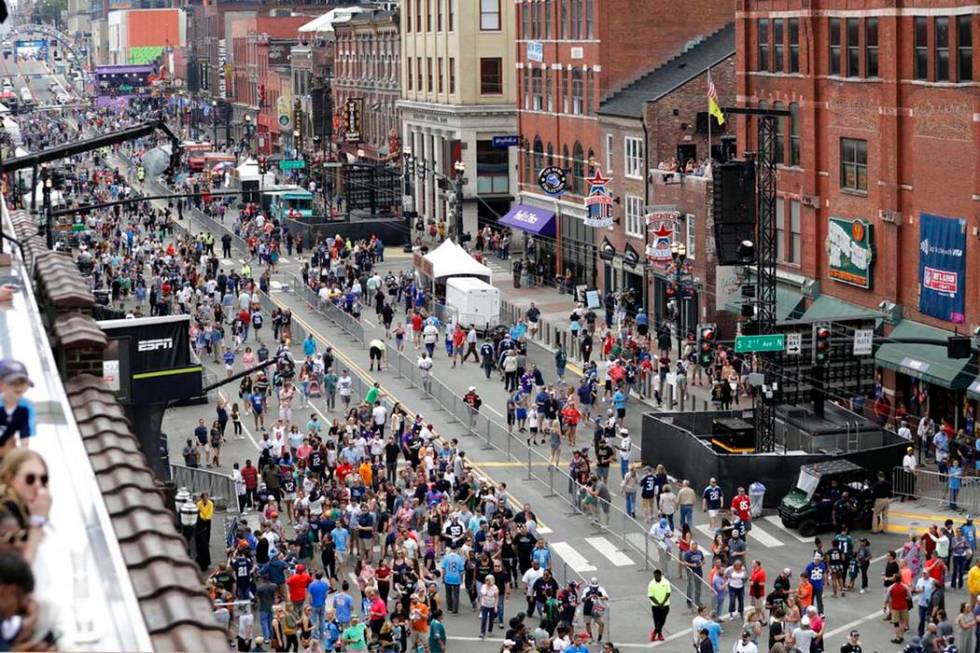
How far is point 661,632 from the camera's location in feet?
101

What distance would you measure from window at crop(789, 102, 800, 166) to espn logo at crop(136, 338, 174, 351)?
21955mm

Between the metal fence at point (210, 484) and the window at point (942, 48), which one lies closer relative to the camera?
the metal fence at point (210, 484)

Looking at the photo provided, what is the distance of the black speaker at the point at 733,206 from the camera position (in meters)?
47.5

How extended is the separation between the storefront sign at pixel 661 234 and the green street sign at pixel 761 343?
19826 mm

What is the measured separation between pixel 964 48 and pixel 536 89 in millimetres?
37716

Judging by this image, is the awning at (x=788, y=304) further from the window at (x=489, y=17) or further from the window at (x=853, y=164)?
the window at (x=489, y=17)

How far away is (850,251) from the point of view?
1996 inches

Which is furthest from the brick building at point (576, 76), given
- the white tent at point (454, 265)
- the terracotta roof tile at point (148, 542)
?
the terracotta roof tile at point (148, 542)

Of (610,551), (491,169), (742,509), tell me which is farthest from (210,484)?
(491,169)

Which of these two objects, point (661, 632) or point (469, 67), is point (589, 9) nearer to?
point (469, 67)

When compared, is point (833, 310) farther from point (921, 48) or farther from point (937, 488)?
point (937, 488)

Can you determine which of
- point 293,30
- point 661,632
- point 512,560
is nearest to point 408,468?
point 512,560

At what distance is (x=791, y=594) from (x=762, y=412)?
37.7 feet

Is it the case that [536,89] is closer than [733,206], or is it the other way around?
[733,206]
